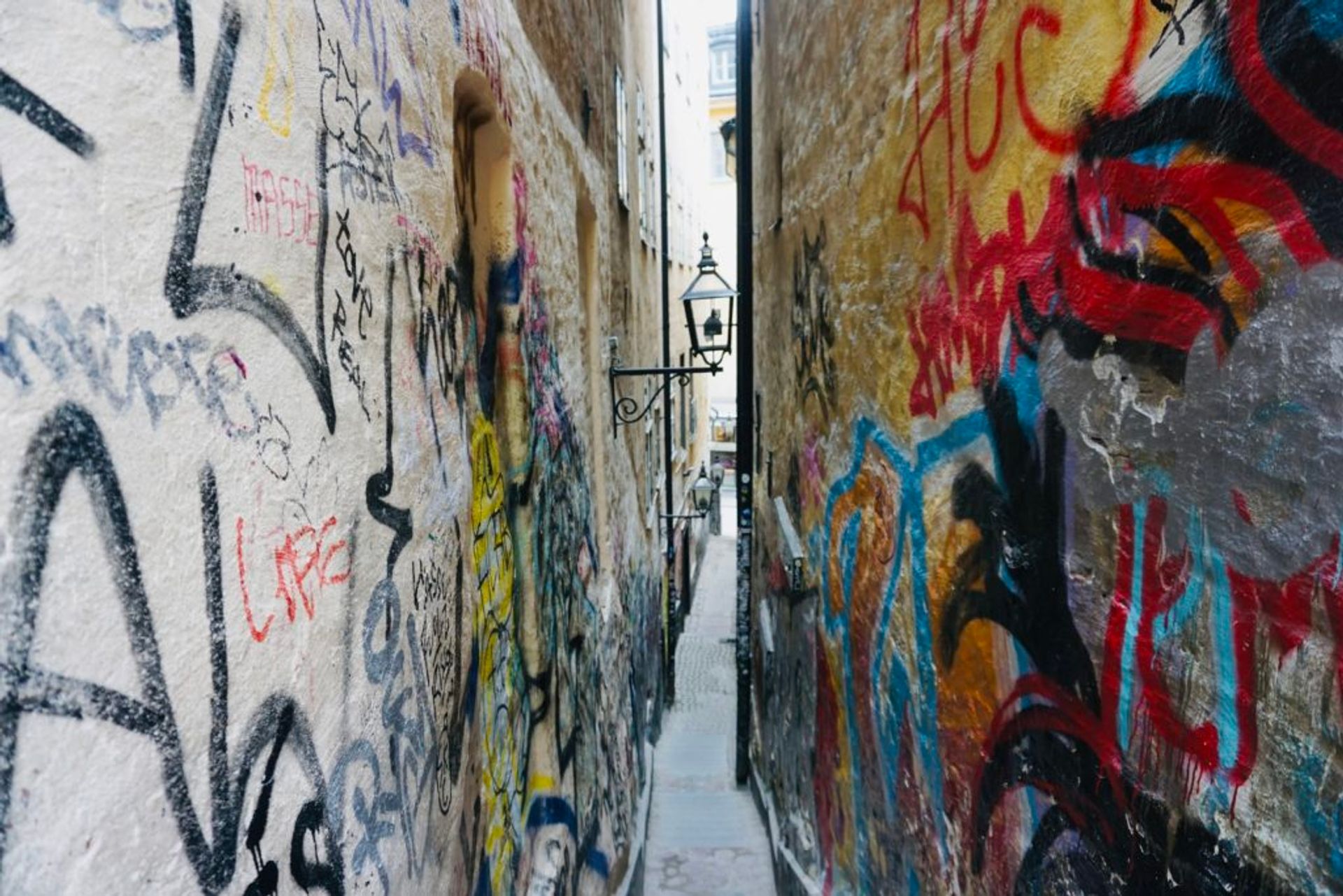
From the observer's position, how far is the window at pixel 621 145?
740cm

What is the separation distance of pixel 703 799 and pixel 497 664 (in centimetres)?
572

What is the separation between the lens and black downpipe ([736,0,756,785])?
7929 mm

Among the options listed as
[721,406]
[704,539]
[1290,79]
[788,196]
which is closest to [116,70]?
[1290,79]

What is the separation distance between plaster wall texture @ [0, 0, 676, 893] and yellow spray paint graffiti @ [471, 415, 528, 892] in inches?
1.4

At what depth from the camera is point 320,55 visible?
1.57m

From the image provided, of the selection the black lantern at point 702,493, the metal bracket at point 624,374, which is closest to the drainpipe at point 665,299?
the black lantern at point 702,493

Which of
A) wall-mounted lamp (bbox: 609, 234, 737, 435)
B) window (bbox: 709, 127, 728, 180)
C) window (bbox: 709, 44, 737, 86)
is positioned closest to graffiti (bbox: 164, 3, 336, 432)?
wall-mounted lamp (bbox: 609, 234, 737, 435)

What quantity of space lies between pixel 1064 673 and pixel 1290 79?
137cm

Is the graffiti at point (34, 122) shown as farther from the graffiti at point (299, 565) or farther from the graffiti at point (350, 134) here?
the graffiti at point (350, 134)

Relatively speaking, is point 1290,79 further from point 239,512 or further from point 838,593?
point 838,593

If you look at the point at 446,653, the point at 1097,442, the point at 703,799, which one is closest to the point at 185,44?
the point at 446,653

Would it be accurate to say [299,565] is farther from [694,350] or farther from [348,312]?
[694,350]

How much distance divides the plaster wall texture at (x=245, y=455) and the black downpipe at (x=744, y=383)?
5112mm

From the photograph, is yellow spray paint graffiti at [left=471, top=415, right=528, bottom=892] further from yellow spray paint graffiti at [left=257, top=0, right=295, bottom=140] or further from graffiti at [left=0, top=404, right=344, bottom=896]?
yellow spray paint graffiti at [left=257, top=0, right=295, bottom=140]
